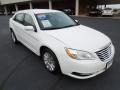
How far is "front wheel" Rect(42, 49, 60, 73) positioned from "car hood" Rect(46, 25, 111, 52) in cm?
45

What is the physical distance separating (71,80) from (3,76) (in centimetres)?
181

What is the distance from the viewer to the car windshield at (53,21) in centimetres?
363

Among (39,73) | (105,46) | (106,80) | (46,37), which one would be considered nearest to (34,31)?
(46,37)

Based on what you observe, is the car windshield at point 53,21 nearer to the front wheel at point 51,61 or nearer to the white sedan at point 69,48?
the white sedan at point 69,48

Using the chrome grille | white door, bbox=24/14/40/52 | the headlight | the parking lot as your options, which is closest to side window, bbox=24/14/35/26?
white door, bbox=24/14/40/52

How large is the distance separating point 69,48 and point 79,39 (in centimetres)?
44

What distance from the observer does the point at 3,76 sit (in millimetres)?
3363

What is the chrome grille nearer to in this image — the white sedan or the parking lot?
the white sedan

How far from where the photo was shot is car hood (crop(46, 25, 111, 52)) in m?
2.74

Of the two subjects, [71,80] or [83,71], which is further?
[71,80]

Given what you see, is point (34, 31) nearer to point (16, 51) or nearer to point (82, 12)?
point (16, 51)

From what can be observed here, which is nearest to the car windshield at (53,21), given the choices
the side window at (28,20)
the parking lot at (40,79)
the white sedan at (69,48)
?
the white sedan at (69,48)

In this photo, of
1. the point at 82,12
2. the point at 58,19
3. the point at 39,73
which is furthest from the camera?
the point at 82,12

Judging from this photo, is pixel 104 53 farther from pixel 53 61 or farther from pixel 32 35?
pixel 32 35
